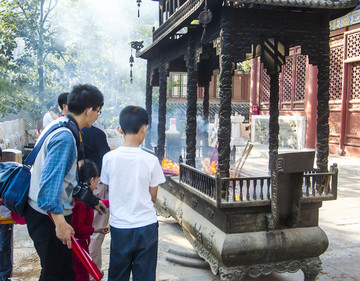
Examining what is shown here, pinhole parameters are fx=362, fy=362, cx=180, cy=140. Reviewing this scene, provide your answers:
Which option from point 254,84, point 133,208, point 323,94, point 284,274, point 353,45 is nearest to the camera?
point 133,208

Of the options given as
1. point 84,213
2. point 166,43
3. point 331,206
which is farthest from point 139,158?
point 331,206

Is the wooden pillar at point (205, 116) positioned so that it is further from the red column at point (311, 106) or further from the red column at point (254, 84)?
the red column at point (254, 84)

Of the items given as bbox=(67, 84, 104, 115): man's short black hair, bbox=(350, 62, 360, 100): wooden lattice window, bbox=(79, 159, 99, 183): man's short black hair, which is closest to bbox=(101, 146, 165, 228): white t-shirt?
bbox=(67, 84, 104, 115): man's short black hair

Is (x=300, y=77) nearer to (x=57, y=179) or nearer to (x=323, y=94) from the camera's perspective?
(x=323, y=94)

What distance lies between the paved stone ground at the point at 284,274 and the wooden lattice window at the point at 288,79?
9.42m

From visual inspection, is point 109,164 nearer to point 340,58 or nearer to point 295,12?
point 295,12

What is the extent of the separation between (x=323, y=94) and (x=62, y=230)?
147 inches

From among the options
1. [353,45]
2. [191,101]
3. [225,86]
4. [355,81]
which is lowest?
[191,101]

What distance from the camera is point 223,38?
4406 millimetres

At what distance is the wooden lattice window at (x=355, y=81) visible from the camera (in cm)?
1323

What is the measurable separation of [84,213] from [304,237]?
251 centimetres

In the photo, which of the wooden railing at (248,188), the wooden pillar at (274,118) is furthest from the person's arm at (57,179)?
the wooden pillar at (274,118)

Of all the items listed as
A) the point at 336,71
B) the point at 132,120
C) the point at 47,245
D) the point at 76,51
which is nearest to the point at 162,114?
the point at 132,120

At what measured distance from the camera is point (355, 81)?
1335 centimetres
